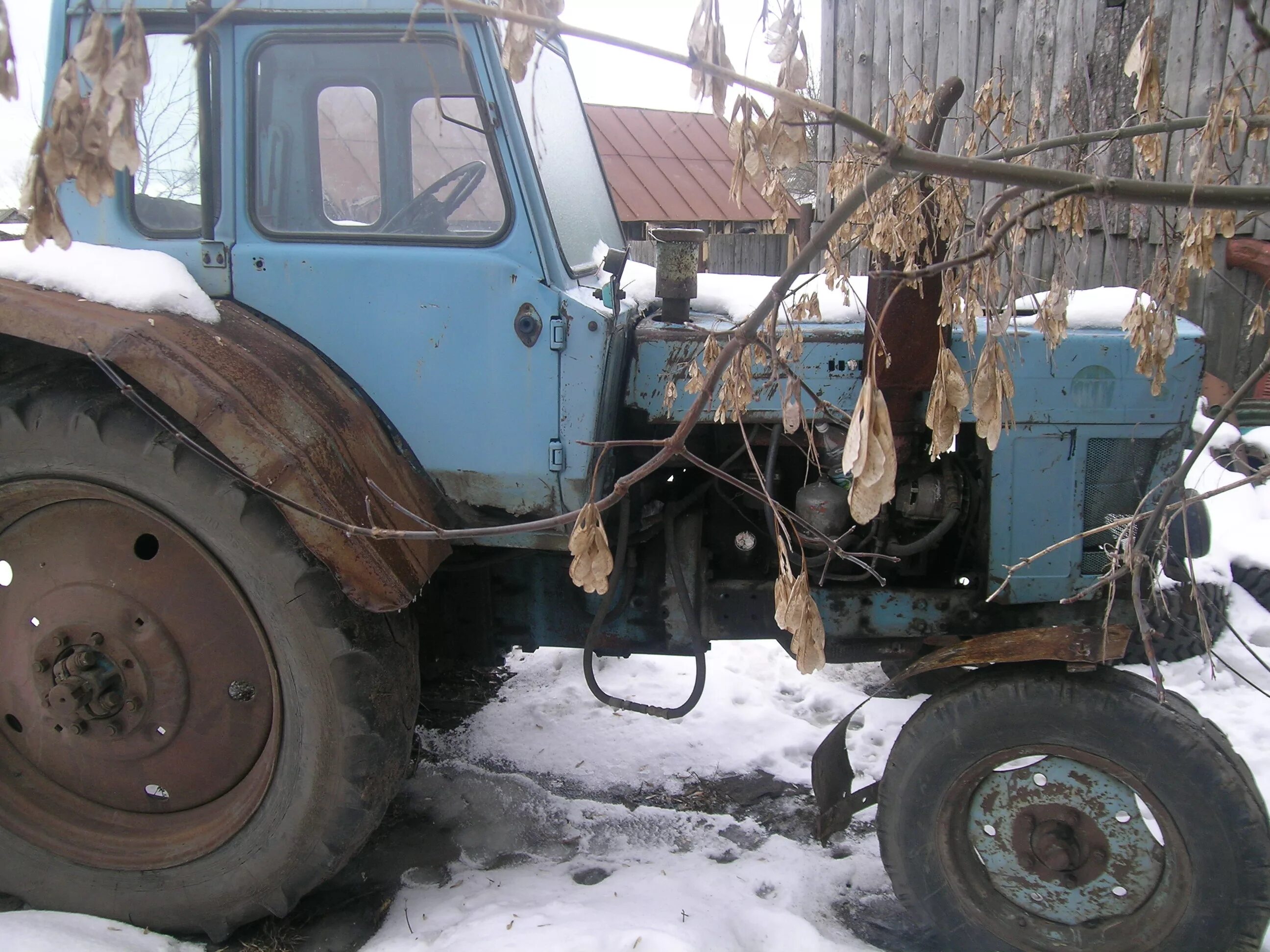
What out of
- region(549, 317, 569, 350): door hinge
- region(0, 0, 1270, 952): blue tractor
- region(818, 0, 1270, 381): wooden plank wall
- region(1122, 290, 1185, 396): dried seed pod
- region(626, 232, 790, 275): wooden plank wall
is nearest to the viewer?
region(1122, 290, 1185, 396): dried seed pod

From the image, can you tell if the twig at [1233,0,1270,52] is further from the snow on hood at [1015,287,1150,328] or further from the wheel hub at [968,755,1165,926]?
the wheel hub at [968,755,1165,926]

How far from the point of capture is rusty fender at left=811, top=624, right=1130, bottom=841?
2.11 meters

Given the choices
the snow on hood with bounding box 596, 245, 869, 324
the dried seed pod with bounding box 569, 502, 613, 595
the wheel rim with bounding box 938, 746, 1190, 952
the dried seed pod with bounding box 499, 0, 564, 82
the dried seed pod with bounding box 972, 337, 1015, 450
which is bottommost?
the wheel rim with bounding box 938, 746, 1190, 952

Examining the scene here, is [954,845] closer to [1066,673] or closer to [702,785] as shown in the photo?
[1066,673]

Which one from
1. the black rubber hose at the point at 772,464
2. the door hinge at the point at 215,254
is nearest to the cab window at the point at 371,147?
the door hinge at the point at 215,254

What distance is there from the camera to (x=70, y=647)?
223cm

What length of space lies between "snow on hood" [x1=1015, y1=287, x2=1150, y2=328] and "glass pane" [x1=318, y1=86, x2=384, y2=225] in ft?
5.48

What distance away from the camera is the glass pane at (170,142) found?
2193 millimetres

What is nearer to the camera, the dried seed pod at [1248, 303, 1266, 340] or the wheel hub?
the dried seed pod at [1248, 303, 1266, 340]

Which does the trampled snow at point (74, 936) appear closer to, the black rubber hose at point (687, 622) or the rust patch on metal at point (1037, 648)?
the black rubber hose at point (687, 622)

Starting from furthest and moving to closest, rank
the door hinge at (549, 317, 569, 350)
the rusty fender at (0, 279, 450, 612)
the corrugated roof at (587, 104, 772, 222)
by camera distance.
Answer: the corrugated roof at (587, 104, 772, 222)
the door hinge at (549, 317, 569, 350)
the rusty fender at (0, 279, 450, 612)

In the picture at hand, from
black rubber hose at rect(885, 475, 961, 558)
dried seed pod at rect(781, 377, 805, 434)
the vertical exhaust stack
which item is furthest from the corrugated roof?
dried seed pod at rect(781, 377, 805, 434)

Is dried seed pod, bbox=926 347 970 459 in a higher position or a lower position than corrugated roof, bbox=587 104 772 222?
lower

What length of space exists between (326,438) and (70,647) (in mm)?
894
